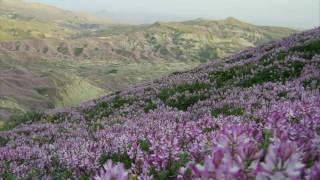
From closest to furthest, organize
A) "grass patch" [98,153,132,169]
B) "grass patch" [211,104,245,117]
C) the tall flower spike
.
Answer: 1. the tall flower spike
2. "grass patch" [98,153,132,169]
3. "grass patch" [211,104,245,117]

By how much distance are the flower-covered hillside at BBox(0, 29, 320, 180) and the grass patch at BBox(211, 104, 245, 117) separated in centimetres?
5

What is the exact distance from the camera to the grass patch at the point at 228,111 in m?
11.9

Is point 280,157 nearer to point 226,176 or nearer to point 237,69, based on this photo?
point 226,176

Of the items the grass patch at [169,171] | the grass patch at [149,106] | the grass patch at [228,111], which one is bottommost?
the grass patch at [149,106]

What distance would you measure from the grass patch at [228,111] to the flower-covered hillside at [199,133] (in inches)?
2.0

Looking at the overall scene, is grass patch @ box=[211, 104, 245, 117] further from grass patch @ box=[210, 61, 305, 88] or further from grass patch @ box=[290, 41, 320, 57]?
grass patch @ box=[290, 41, 320, 57]

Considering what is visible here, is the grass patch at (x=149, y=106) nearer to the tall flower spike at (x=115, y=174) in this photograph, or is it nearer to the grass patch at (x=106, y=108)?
the grass patch at (x=106, y=108)

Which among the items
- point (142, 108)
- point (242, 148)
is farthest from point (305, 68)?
point (242, 148)

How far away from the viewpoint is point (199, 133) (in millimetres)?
7820

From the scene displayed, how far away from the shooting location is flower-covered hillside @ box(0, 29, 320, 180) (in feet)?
9.16

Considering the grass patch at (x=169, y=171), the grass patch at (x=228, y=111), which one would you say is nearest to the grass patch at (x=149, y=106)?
the grass patch at (x=228, y=111)

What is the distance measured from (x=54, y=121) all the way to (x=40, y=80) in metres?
46.4

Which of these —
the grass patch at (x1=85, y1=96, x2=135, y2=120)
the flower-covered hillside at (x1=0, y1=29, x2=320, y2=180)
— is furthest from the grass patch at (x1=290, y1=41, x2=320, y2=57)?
the grass patch at (x1=85, y1=96, x2=135, y2=120)

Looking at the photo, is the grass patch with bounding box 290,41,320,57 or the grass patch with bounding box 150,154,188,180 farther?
the grass patch with bounding box 290,41,320,57
